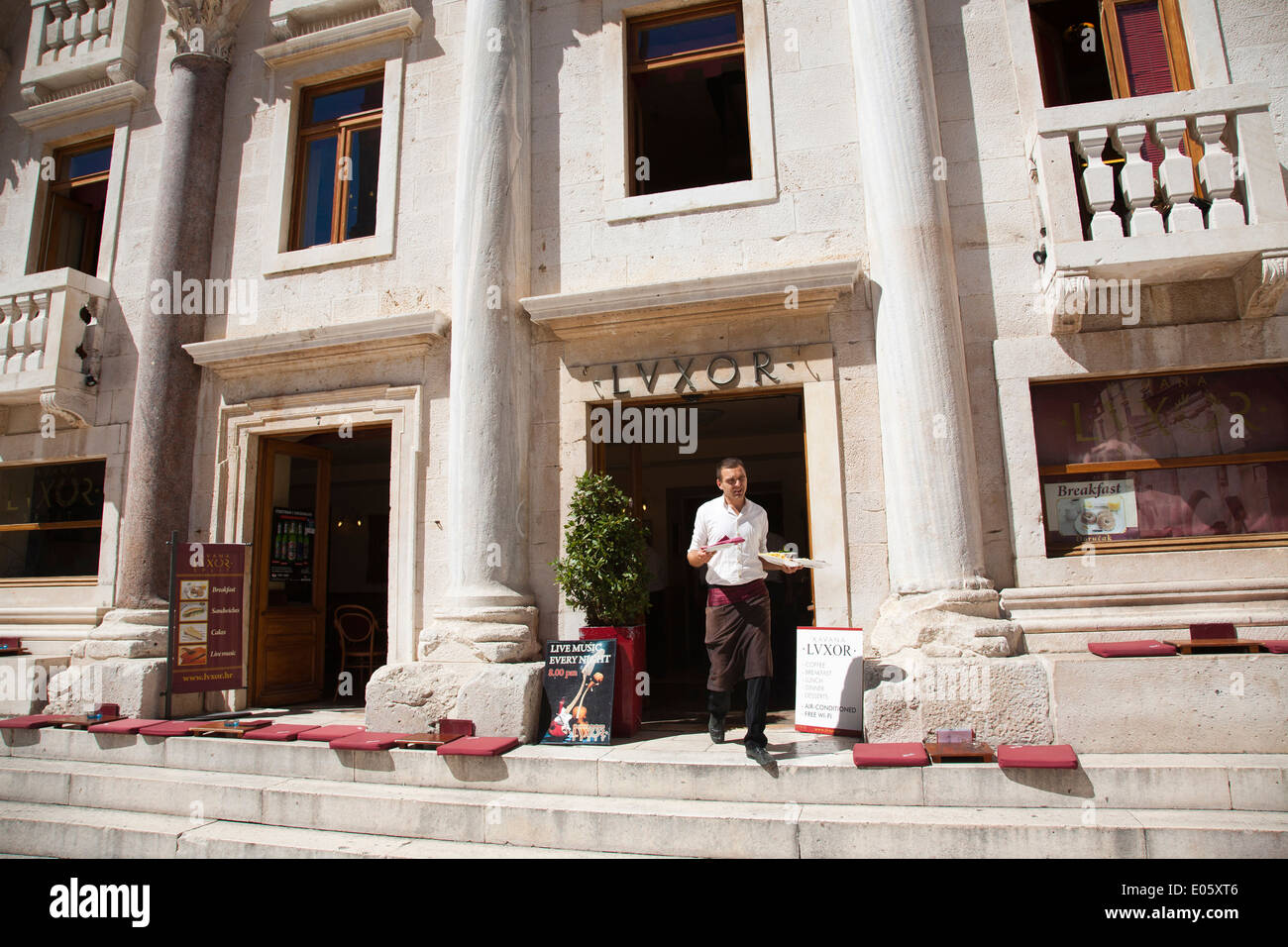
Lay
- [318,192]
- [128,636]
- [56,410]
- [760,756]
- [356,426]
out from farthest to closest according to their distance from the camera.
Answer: [318,192] < [56,410] < [356,426] < [128,636] < [760,756]

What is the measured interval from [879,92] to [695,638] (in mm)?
7958

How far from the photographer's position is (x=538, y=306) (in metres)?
7.42

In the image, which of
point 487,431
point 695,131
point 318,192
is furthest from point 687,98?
point 487,431

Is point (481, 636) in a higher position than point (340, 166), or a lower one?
lower

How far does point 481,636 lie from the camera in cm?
678

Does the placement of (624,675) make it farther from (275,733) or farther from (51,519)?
(51,519)

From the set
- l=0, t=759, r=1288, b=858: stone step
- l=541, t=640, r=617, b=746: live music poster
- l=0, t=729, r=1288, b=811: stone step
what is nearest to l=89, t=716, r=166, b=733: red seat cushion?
l=0, t=729, r=1288, b=811: stone step

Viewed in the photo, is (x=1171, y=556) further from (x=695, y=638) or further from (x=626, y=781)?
(x=695, y=638)

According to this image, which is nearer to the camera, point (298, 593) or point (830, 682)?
point (830, 682)

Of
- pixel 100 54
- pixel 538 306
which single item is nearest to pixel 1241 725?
pixel 538 306

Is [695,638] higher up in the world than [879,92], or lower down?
lower down

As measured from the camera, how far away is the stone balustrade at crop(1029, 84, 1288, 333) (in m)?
6.01

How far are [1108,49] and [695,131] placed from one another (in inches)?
244

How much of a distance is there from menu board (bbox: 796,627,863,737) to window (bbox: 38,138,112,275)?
1023 cm
